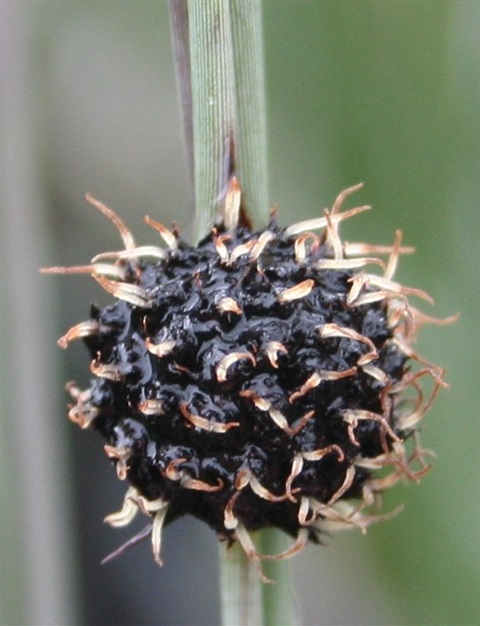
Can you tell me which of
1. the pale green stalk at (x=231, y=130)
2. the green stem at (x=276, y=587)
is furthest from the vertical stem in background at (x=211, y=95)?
the green stem at (x=276, y=587)

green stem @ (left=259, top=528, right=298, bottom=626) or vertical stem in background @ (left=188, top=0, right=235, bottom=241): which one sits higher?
vertical stem in background @ (left=188, top=0, right=235, bottom=241)

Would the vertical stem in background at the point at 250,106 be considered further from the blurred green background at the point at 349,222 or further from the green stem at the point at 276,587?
the blurred green background at the point at 349,222

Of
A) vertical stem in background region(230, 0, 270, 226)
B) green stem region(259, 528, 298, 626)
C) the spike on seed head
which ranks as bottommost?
green stem region(259, 528, 298, 626)

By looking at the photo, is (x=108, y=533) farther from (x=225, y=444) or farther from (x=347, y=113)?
(x=225, y=444)

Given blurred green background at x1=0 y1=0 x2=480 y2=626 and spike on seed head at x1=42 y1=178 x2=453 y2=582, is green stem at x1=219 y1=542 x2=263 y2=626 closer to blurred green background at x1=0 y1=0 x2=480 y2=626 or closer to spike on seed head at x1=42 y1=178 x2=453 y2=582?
spike on seed head at x1=42 y1=178 x2=453 y2=582

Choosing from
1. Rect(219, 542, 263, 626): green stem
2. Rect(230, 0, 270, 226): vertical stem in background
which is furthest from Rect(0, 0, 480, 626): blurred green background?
Rect(230, 0, 270, 226): vertical stem in background

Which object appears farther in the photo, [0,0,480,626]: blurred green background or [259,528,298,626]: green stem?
[0,0,480,626]: blurred green background
